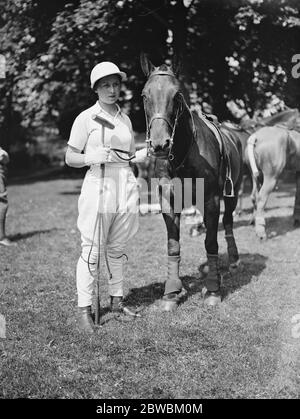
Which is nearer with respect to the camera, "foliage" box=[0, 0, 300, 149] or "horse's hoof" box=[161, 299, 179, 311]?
"horse's hoof" box=[161, 299, 179, 311]

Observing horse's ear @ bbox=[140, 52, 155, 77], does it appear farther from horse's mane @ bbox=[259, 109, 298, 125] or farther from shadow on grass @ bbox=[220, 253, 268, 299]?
horse's mane @ bbox=[259, 109, 298, 125]

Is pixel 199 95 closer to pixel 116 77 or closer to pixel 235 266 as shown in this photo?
pixel 235 266

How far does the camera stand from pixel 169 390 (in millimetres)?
3688

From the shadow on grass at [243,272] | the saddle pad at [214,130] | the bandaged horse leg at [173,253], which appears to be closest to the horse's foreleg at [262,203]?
the shadow on grass at [243,272]

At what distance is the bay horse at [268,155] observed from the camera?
356 inches

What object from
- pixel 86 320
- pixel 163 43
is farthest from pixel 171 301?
pixel 163 43

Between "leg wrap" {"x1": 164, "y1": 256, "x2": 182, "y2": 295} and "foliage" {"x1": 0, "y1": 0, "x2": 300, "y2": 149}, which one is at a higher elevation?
"foliage" {"x1": 0, "y1": 0, "x2": 300, "y2": 149}

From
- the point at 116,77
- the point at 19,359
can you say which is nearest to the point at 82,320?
the point at 19,359

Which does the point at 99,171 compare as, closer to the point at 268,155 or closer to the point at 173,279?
the point at 173,279

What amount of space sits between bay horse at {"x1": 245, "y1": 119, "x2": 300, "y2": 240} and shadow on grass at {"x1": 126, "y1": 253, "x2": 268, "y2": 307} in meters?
1.54

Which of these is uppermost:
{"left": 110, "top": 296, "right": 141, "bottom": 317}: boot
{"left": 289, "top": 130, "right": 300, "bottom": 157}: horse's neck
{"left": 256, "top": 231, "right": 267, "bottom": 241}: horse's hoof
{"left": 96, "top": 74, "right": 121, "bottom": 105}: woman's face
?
{"left": 96, "top": 74, "right": 121, "bottom": 105}: woman's face

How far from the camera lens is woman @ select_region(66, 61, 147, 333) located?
4797 millimetres

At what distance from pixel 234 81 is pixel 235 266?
10.8 meters

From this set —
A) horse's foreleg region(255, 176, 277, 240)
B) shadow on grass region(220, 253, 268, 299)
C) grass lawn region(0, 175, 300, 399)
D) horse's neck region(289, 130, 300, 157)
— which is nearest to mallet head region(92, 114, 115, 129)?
grass lawn region(0, 175, 300, 399)
